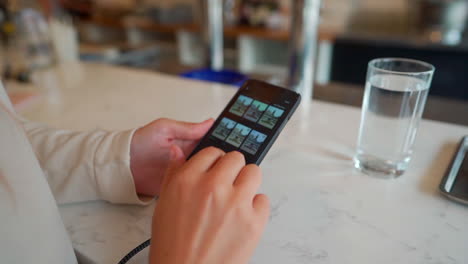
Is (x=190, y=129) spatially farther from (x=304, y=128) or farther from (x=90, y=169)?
(x=304, y=128)

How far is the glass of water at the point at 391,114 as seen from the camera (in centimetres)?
43

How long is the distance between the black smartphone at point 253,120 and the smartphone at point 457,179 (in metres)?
0.21

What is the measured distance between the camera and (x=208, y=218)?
28cm

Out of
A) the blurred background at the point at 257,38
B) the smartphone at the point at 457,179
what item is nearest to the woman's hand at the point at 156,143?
the smartphone at the point at 457,179

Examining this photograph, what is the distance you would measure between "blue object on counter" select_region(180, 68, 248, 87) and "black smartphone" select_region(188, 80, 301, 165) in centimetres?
46

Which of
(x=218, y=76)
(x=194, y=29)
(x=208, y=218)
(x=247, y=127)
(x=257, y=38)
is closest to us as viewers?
(x=208, y=218)

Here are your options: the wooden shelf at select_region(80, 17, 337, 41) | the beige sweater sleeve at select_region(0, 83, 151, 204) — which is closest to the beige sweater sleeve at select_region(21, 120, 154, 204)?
the beige sweater sleeve at select_region(0, 83, 151, 204)

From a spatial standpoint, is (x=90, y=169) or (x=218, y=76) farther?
(x=218, y=76)

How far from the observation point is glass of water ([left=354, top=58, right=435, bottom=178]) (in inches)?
17.0

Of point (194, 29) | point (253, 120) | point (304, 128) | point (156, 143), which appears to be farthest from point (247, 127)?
point (194, 29)

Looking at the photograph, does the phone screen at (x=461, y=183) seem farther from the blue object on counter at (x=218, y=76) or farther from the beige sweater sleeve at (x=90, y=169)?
the blue object on counter at (x=218, y=76)

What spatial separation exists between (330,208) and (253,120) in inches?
5.3

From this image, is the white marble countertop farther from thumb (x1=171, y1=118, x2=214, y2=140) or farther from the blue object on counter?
the blue object on counter

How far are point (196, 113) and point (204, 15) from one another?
14.6 inches
